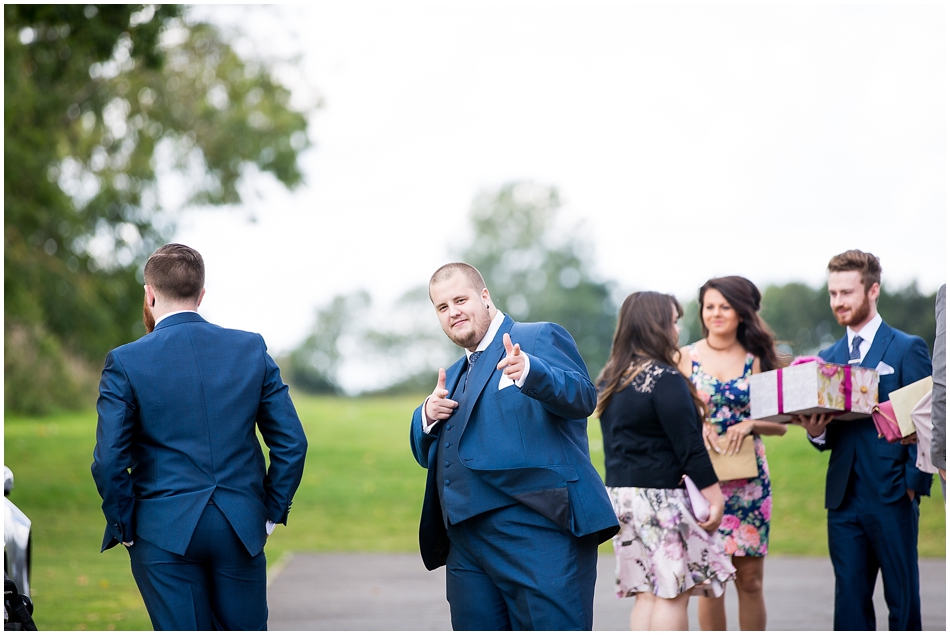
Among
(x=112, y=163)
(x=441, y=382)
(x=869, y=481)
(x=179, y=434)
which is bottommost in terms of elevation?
(x=869, y=481)

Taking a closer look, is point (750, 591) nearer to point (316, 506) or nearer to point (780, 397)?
point (780, 397)

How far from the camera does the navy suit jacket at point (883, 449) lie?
→ 534cm

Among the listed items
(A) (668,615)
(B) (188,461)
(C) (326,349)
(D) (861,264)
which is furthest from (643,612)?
(C) (326,349)

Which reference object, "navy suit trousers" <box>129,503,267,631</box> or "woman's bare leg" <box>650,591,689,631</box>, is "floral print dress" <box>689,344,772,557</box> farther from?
"navy suit trousers" <box>129,503,267,631</box>

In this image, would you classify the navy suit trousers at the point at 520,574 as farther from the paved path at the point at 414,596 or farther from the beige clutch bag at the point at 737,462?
the paved path at the point at 414,596

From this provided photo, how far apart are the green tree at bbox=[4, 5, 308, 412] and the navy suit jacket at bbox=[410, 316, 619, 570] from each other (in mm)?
9008

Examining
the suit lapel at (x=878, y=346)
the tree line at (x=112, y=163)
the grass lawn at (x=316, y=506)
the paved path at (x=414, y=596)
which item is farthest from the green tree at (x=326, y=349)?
the suit lapel at (x=878, y=346)

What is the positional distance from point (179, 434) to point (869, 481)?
3659mm

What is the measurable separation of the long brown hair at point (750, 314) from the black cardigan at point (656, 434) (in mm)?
1023

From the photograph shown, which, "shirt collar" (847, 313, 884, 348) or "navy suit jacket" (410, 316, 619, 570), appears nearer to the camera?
"navy suit jacket" (410, 316, 619, 570)

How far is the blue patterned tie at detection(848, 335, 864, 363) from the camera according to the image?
5.64 meters

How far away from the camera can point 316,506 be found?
50.8ft

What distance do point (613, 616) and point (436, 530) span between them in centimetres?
382

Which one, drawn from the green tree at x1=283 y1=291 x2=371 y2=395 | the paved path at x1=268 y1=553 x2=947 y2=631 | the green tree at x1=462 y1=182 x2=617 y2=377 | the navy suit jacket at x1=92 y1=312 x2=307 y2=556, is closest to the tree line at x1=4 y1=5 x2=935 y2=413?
the paved path at x1=268 y1=553 x2=947 y2=631
